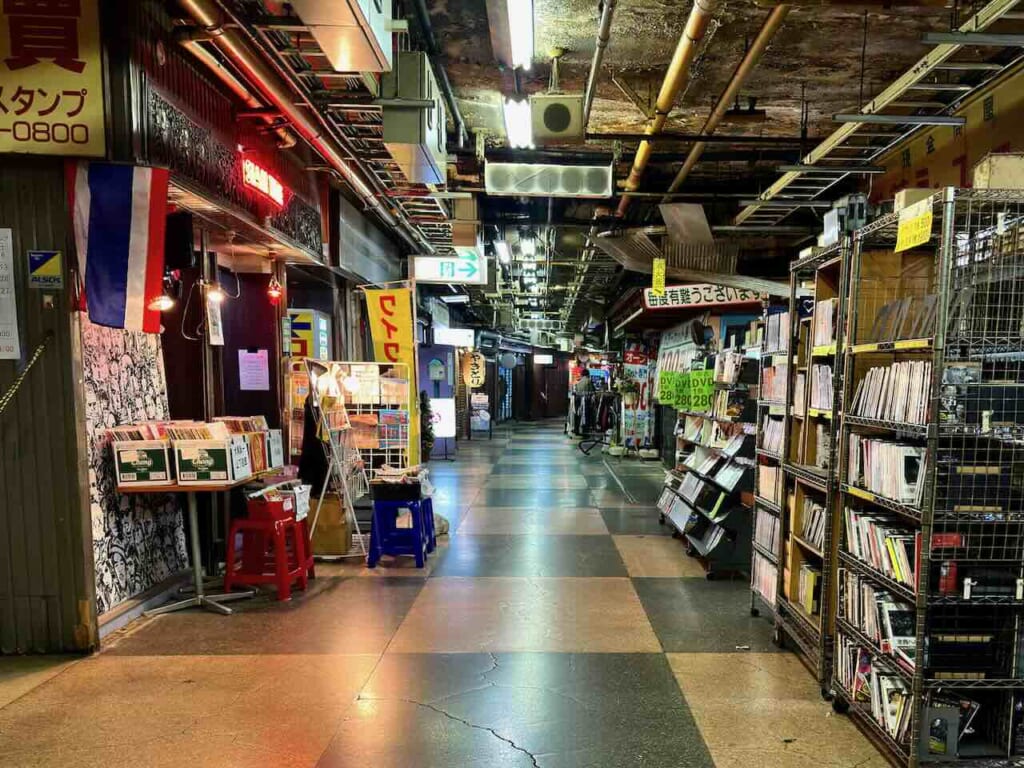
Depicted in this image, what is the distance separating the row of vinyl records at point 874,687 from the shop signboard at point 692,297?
22.7 ft

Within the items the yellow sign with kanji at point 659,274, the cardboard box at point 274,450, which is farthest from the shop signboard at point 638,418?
the cardboard box at point 274,450

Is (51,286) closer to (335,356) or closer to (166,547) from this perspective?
(166,547)

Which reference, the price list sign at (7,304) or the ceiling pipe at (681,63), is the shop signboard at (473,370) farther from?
the price list sign at (7,304)

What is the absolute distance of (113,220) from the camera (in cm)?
377

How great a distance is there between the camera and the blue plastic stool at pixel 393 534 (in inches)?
228

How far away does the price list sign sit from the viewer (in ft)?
12.3

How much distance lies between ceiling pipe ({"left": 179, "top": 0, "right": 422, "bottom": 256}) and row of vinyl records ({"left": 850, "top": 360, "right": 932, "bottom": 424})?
14.4 ft

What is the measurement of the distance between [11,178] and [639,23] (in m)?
4.77

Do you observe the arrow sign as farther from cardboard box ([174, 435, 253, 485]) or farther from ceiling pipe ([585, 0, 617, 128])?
cardboard box ([174, 435, 253, 485])

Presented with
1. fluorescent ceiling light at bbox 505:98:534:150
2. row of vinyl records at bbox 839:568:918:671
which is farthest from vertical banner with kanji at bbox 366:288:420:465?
row of vinyl records at bbox 839:568:918:671

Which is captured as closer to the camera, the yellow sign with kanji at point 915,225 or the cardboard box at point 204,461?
the yellow sign with kanji at point 915,225

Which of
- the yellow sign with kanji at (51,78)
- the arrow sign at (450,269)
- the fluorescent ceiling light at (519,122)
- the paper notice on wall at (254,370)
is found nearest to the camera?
the yellow sign with kanji at (51,78)

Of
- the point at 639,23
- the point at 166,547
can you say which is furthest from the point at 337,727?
the point at 639,23

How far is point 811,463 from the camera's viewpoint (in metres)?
3.98
